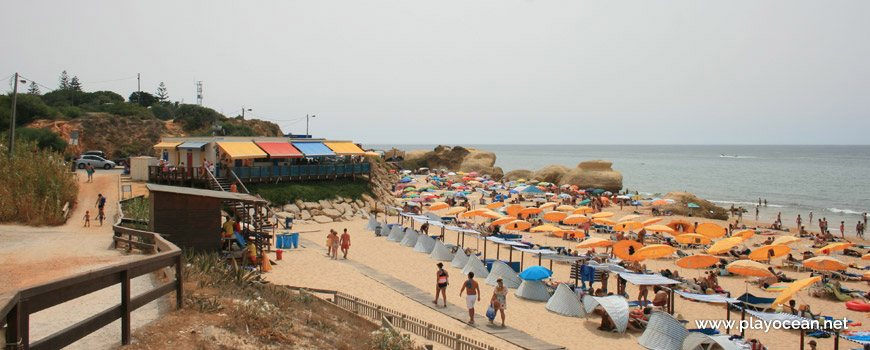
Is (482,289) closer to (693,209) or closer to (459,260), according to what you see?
(459,260)

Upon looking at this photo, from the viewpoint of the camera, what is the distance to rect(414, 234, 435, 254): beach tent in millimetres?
21438

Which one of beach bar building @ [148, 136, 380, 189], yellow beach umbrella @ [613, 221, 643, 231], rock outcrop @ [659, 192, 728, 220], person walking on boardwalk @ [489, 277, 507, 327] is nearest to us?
person walking on boardwalk @ [489, 277, 507, 327]

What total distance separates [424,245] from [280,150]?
41.5 ft

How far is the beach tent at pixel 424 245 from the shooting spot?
21438mm

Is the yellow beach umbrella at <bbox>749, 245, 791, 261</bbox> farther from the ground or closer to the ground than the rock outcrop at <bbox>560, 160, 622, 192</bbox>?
closer to the ground

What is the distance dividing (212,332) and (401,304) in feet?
26.1

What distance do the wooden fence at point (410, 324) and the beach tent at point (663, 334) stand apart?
411 cm

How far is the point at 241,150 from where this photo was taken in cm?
2795

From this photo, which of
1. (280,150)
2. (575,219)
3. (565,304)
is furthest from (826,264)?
(280,150)

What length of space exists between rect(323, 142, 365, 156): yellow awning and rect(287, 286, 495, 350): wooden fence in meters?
22.1

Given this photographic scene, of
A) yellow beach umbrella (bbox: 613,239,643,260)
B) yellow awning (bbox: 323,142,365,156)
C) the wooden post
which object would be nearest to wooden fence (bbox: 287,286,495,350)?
the wooden post

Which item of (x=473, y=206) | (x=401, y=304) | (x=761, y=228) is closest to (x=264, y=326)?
(x=401, y=304)

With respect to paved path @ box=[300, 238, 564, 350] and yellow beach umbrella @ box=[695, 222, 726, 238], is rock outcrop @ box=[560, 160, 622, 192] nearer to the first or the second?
yellow beach umbrella @ box=[695, 222, 726, 238]

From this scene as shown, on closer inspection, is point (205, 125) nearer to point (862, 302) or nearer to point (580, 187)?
point (580, 187)
